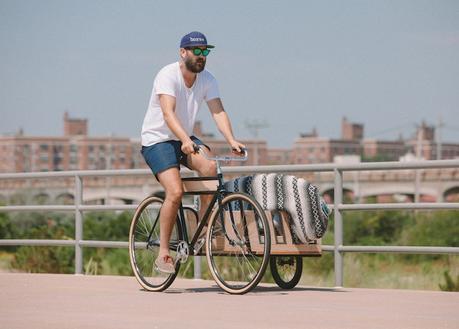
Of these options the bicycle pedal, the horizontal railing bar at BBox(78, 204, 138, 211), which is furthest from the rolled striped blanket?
the horizontal railing bar at BBox(78, 204, 138, 211)

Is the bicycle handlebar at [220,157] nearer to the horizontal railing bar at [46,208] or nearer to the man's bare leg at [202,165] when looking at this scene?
the man's bare leg at [202,165]

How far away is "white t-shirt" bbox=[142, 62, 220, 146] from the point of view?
902 centimetres

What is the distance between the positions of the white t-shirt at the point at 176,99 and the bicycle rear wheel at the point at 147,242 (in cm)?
60

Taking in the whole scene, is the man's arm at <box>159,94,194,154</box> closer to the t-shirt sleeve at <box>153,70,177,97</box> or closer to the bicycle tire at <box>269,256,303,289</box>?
the t-shirt sleeve at <box>153,70,177,97</box>

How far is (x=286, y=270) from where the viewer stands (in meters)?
9.67

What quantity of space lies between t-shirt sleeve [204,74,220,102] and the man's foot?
1131 millimetres

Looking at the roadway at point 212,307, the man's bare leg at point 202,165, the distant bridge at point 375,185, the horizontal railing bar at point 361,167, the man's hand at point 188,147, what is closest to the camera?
the roadway at point 212,307

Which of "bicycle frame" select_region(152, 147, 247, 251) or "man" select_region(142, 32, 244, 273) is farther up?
"man" select_region(142, 32, 244, 273)

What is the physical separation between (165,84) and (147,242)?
128 centimetres

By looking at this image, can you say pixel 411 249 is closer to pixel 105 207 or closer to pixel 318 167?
pixel 318 167

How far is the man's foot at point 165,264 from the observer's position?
9.08 m

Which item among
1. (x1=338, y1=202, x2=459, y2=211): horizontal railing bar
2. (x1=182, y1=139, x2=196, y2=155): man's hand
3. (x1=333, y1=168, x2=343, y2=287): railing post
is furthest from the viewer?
(x1=333, y1=168, x2=343, y2=287): railing post

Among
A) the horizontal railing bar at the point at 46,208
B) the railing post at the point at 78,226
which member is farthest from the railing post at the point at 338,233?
the horizontal railing bar at the point at 46,208

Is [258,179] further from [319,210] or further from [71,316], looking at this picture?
[71,316]
